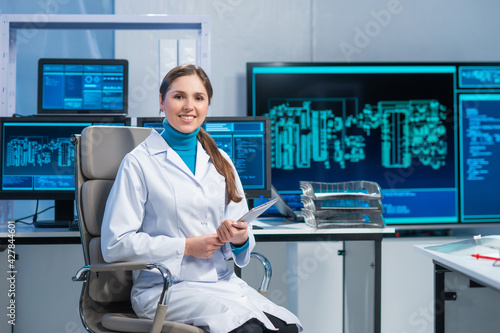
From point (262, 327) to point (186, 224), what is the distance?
394 mm

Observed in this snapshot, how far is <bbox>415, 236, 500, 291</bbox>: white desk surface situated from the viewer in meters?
1.18

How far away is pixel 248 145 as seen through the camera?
2355mm

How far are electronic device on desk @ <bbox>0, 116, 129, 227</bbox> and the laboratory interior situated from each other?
13 centimetres

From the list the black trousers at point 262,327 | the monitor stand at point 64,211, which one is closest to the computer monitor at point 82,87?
the monitor stand at point 64,211

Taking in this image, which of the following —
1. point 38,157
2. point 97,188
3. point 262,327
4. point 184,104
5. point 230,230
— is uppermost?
point 184,104

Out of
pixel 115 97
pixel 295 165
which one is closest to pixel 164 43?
pixel 115 97

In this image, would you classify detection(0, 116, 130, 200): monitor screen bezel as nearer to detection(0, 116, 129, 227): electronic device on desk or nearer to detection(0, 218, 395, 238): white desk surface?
detection(0, 116, 129, 227): electronic device on desk

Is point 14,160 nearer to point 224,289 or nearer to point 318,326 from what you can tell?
point 224,289

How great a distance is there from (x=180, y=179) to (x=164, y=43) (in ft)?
3.79

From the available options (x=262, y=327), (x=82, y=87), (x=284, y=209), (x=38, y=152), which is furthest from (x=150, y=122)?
(x=262, y=327)

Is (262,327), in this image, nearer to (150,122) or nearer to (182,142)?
(182,142)

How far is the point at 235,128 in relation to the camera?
2350 mm

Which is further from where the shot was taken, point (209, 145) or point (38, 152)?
point (38, 152)

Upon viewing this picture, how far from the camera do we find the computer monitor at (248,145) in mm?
2348
